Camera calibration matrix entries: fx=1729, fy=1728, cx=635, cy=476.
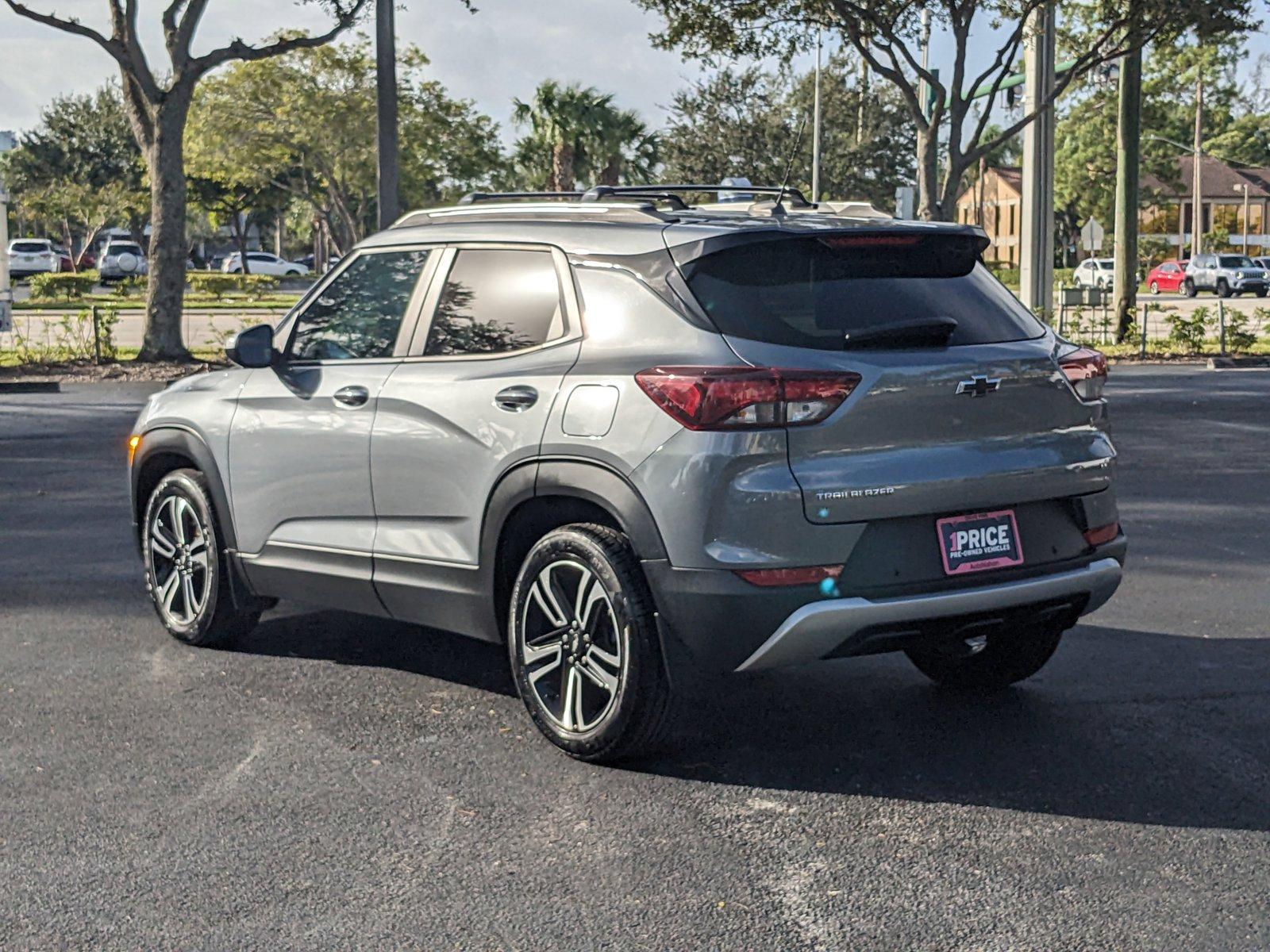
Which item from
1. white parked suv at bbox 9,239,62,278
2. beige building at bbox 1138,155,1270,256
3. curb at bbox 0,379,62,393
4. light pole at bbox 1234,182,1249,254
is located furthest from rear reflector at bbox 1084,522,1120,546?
beige building at bbox 1138,155,1270,256

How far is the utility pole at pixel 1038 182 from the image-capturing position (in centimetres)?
2823

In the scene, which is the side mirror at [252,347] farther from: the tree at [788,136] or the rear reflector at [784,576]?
the tree at [788,136]

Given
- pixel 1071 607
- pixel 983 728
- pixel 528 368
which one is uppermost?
pixel 528 368

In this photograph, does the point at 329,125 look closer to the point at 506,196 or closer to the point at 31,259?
the point at 31,259

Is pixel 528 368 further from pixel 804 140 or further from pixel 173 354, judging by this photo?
pixel 804 140

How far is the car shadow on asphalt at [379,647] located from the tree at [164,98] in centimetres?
1735

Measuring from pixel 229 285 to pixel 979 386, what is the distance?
5281cm

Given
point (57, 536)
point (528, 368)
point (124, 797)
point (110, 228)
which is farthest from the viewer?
point (110, 228)

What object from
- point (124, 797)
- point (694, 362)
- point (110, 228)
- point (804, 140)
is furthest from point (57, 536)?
point (110, 228)

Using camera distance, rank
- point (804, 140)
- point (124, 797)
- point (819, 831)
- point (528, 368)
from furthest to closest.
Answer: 1. point (804, 140)
2. point (528, 368)
3. point (124, 797)
4. point (819, 831)

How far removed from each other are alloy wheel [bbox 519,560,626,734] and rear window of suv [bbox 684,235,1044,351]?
0.94 m

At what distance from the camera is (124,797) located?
200 inches

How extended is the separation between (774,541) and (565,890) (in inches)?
48.6

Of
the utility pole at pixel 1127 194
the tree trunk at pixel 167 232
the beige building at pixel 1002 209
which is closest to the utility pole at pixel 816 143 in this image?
the utility pole at pixel 1127 194
